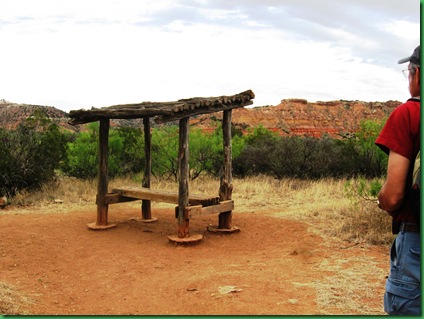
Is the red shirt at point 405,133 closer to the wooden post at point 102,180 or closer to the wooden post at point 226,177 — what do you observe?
the wooden post at point 226,177

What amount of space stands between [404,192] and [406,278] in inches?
17.8

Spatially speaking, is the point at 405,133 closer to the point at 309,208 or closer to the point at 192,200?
the point at 192,200

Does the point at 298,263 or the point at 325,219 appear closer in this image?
the point at 298,263

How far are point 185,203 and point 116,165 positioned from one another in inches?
301

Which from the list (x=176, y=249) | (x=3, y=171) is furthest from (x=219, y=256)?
(x=3, y=171)

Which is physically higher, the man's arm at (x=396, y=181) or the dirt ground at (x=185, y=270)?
the man's arm at (x=396, y=181)

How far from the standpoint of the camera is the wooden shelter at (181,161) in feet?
27.2

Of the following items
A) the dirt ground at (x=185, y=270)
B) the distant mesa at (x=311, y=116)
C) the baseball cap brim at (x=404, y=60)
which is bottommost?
the dirt ground at (x=185, y=270)

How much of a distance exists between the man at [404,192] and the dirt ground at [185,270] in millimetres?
2467

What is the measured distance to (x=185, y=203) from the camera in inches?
333

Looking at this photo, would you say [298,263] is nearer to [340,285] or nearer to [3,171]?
[340,285]

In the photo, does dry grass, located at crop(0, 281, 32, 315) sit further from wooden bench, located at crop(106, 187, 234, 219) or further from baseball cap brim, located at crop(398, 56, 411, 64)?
baseball cap brim, located at crop(398, 56, 411, 64)

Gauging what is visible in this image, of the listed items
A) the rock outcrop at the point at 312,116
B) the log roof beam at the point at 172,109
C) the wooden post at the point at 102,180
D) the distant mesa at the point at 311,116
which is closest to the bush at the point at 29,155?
the wooden post at the point at 102,180

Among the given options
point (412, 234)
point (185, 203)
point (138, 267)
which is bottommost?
point (138, 267)
